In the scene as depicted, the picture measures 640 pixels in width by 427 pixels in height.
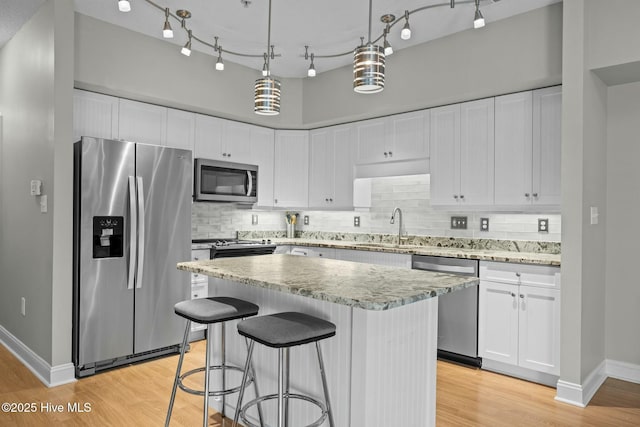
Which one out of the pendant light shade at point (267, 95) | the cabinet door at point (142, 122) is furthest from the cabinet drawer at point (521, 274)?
the cabinet door at point (142, 122)

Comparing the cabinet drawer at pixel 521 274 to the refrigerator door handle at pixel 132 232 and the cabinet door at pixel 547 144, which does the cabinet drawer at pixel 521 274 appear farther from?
the refrigerator door handle at pixel 132 232

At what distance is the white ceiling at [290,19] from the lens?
3.36 metres

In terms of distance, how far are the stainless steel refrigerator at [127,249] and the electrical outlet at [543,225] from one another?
304cm

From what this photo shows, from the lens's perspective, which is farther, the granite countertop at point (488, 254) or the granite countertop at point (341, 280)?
the granite countertop at point (488, 254)

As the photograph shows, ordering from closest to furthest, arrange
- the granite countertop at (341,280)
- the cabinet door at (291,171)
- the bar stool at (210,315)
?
the granite countertop at (341,280) < the bar stool at (210,315) < the cabinet door at (291,171)

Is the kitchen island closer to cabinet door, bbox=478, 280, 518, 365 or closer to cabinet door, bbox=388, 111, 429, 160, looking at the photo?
cabinet door, bbox=478, 280, 518, 365

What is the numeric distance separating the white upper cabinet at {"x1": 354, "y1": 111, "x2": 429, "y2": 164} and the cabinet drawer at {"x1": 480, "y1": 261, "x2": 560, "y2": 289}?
1308 millimetres

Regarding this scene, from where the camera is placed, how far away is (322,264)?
8.79 ft

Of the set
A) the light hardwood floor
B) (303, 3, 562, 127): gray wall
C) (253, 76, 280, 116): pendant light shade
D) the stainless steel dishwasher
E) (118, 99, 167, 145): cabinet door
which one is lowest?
the light hardwood floor

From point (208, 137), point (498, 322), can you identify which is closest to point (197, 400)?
point (498, 322)

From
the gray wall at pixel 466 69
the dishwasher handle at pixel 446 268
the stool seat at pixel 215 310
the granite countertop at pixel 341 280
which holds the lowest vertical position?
the stool seat at pixel 215 310

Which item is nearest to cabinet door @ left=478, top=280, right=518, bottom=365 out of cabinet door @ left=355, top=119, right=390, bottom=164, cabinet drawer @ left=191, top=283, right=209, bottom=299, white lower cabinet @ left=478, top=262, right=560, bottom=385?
white lower cabinet @ left=478, top=262, right=560, bottom=385

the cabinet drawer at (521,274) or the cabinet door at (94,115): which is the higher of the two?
the cabinet door at (94,115)

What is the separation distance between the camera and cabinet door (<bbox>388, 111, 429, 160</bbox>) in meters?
4.29
